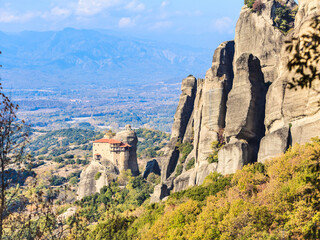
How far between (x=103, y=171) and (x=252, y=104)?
115ft

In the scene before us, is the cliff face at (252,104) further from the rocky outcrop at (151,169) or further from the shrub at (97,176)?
the shrub at (97,176)

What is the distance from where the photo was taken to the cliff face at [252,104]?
30.0 m

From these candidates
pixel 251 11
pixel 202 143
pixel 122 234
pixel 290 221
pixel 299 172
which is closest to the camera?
pixel 290 221

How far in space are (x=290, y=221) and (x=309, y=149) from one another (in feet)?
19.6

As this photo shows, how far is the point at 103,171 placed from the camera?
64000mm

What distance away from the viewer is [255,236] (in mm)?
21453

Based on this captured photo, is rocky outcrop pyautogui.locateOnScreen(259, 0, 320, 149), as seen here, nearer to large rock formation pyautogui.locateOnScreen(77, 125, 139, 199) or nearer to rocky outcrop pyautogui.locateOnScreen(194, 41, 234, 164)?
rocky outcrop pyautogui.locateOnScreen(194, 41, 234, 164)

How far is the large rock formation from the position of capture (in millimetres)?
63719

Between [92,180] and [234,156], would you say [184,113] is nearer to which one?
[92,180]

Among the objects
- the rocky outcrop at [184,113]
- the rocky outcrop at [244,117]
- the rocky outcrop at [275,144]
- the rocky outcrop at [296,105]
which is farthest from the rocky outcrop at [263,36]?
the rocky outcrop at [184,113]

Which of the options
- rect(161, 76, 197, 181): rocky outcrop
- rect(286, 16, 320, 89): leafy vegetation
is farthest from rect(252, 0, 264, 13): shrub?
rect(286, 16, 320, 89): leafy vegetation

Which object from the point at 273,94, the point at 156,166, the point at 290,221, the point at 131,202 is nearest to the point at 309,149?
the point at 290,221

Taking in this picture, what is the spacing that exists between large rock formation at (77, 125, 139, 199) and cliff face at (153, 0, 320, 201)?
649 inches

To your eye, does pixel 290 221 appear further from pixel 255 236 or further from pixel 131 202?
pixel 131 202
